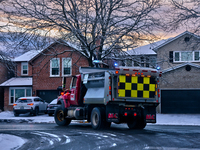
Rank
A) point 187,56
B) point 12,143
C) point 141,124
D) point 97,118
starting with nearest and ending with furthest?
point 12,143, point 97,118, point 141,124, point 187,56

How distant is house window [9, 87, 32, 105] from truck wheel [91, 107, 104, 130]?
74.9ft

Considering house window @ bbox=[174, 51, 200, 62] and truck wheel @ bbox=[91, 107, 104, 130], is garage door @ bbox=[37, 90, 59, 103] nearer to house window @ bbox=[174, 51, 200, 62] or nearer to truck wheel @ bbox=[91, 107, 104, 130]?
house window @ bbox=[174, 51, 200, 62]

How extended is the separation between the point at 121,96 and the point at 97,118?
1.77 meters

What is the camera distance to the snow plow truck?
14086mm

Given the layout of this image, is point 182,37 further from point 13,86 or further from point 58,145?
point 58,145

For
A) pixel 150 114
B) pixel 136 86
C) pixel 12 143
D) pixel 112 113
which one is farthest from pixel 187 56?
pixel 12 143

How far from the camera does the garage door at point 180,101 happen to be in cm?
2889

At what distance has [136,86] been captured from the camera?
14.3 metres

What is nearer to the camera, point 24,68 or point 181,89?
point 181,89

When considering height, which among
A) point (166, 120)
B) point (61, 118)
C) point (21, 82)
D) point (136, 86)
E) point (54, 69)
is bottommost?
point (166, 120)

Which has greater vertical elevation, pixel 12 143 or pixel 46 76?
pixel 46 76

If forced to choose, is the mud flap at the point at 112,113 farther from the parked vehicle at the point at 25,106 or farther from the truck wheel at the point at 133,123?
the parked vehicle at the point at 25,106

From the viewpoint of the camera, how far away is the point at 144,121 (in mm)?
14672

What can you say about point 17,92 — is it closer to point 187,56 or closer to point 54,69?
point 54,69
